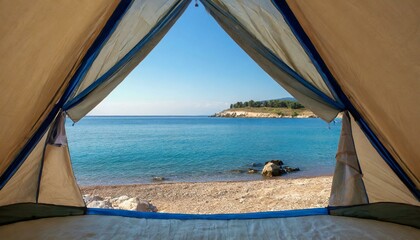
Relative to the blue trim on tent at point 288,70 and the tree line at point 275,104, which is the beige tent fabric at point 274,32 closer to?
the blue trim on tent at point 288,70

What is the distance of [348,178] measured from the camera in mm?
2576

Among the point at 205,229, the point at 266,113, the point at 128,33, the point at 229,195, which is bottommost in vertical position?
the point at 229,195

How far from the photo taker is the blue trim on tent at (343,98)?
7.53 ft

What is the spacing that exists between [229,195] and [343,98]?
501cm

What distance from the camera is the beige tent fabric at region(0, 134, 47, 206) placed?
94.9 inches

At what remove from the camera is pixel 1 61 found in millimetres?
1692

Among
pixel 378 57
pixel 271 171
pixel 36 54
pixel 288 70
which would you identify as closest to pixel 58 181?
pixel 36 54

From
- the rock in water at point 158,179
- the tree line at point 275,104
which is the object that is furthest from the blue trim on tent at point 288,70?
the tree line at point 275,104

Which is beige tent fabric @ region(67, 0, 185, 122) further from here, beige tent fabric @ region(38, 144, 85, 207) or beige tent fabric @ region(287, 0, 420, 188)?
beige tent fabric @ region(287, 0, 420, 188)

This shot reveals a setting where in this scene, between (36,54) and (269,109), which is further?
(269,109)

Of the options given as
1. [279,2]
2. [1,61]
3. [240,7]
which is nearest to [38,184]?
[1,61]

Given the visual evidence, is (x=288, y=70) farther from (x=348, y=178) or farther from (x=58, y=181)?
(x=58, y=181)

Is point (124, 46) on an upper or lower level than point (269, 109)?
lower

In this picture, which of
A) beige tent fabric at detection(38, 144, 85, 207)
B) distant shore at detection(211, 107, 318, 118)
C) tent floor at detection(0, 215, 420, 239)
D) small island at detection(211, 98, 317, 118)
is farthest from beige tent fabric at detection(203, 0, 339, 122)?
distant shore at detection(211, 107, 318, 118)
